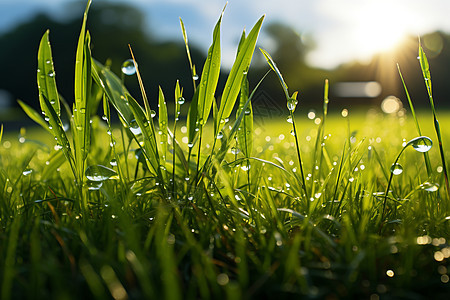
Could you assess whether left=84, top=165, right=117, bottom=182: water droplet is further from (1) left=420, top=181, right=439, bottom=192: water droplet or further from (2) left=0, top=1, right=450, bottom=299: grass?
(1) left=420, top=181, right=439, bottom=192: water droplet

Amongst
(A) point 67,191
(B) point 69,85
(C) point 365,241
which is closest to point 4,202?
(A) point 67,191

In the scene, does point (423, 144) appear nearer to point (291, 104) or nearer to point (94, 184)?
point (291, 104)

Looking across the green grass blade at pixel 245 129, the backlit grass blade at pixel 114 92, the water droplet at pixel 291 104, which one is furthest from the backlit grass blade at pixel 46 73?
the water droplet at pixel 291 104

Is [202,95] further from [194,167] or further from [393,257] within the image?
[393,257]

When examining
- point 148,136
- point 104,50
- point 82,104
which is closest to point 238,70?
point 148,136

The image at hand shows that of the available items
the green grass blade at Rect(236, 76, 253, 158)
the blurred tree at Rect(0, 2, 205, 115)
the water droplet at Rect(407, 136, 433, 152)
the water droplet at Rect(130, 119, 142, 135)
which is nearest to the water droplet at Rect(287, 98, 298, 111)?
the green grass blade at Rect(236, 76, 253, 158)

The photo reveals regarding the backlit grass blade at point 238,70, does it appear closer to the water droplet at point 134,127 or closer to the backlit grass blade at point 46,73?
the water droplet at point 134,127
